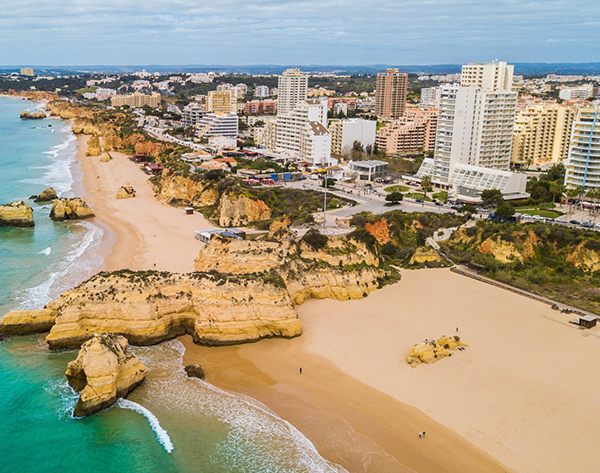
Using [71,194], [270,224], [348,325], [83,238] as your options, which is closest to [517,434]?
[348,325]

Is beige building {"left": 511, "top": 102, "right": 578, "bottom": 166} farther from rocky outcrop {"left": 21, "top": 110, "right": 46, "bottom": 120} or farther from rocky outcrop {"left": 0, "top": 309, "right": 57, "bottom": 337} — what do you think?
rocky outcrop {"left": 21, "top": 110, "right": 46, "bottom": 120}

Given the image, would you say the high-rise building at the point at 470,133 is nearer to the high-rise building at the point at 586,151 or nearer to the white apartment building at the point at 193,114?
the high-rise building at the point at 586,151

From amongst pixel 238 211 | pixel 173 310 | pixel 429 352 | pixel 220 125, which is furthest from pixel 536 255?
pixel 220 125

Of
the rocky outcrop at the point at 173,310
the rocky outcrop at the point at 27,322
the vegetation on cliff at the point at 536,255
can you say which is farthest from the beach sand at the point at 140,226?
the vegetation on cliff at the point at 536,255

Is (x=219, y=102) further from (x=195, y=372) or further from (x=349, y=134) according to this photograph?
(x=195, y=372)

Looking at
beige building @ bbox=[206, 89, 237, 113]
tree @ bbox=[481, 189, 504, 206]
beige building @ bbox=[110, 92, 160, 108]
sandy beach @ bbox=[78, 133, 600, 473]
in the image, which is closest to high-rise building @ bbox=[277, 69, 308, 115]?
beige building @ bbox=[206, 89, 237, 113]
